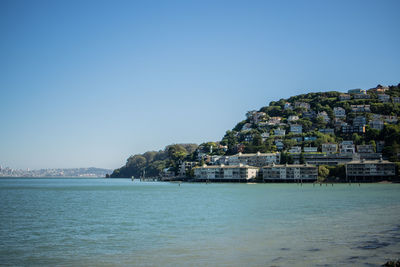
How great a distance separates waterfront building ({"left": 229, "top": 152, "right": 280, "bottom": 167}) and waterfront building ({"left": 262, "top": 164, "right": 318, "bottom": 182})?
29.2 ft

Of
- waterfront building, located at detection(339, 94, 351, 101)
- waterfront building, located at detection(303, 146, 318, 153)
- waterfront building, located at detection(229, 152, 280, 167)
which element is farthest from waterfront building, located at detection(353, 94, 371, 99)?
waterfront building, located at detection(229, 152, 280, 167)

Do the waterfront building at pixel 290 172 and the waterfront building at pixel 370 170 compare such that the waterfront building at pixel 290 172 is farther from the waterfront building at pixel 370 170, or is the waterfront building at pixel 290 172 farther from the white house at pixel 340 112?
the white house at pixel 340 112

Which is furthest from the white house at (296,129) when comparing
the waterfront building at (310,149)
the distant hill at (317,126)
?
the waterfront building at (310,149)

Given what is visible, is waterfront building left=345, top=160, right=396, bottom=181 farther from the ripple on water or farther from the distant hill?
the ripple on water

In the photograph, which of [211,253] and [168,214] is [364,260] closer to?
[211,253]

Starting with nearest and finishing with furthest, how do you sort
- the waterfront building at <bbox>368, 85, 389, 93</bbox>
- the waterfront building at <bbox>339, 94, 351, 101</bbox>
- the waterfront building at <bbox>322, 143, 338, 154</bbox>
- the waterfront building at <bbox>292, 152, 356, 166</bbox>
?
the waterfront building at <bbox>292, 152, 356, 166</bbox> → the waterfront building at <bbox>322, 143, 338, 154</bbox> → the waterfront building at <bbox>339, 94, 351, 101</bbox> → the waterfront building at <bbox>368, 85, 389, 93</bbox>

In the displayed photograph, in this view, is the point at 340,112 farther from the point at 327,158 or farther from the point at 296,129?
the point at 327,158

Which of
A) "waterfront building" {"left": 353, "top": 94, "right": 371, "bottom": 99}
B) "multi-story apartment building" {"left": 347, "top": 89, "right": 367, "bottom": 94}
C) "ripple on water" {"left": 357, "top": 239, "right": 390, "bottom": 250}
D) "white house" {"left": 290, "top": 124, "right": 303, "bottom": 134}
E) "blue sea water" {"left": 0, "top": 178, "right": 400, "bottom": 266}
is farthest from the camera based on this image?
"multi-story apartment building" {"left": 347, "top": 89, "right": 367, "bottom": 94}

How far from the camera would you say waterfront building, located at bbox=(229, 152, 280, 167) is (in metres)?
129

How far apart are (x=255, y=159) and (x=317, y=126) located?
113 ft

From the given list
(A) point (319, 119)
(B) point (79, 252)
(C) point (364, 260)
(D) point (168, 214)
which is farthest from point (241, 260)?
(A) point (319, 119)

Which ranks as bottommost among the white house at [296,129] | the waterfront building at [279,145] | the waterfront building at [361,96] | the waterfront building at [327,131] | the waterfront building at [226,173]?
the waterfront building at [226,173]

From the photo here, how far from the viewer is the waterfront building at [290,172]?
113 meters

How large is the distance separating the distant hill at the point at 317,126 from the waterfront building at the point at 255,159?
548cm
